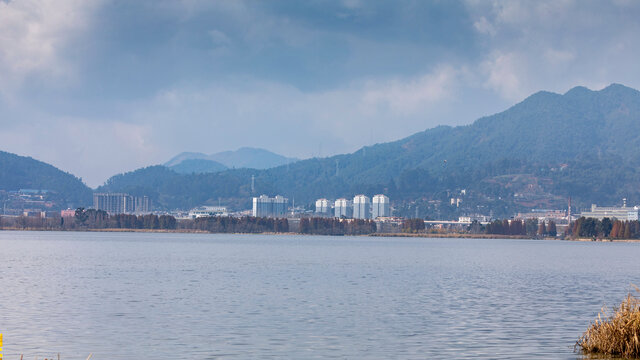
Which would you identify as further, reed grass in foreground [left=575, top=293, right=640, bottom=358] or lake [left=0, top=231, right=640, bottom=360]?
lake [left=0, top=231, right=640, bottom=360]

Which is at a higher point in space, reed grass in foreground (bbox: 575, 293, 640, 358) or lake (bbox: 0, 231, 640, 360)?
reed grass in foreground (bbox: 575, 293, 640, 358)

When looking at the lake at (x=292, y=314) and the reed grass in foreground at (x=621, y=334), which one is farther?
the lake at (x=292, y=314)

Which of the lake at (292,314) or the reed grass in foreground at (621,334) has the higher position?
the reed grass in foreground at (621,334)

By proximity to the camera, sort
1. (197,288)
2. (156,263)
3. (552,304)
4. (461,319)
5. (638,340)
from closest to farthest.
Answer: (638,340) < (461,319) < (552,304) < (197,288) < (156,263)

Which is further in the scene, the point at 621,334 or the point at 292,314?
Answer: the point at 292,314

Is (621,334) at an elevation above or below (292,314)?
above

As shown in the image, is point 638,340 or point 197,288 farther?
point 197,288

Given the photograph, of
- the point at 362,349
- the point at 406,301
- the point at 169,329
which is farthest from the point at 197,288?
the point at 362,349

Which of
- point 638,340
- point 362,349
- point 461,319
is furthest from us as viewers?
point 461,319

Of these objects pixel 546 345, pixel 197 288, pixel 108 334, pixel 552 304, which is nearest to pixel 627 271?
pixel 552 304

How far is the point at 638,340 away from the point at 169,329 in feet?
66.3

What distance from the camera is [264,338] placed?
37.7m

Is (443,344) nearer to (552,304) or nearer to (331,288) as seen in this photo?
(552,304)

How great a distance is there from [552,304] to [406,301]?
29.0ft
